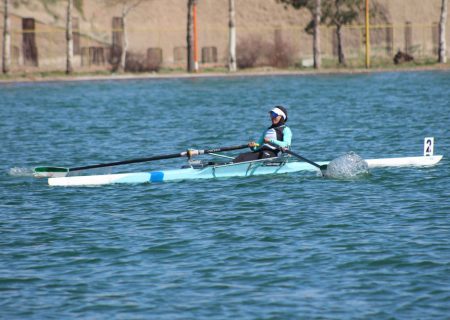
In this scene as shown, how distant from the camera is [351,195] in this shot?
16391mm

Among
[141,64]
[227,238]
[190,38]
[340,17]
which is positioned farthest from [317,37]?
[227,238]

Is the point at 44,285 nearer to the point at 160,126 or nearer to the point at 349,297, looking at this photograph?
the point at 349,297

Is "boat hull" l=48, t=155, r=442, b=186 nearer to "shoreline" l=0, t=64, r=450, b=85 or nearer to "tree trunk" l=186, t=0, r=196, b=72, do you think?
"shoreline" l=0, t=64, r=450, b=85

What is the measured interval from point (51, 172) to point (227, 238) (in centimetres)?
Result: 614

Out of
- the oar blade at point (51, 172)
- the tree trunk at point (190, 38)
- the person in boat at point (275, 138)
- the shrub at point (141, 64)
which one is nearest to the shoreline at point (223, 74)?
the tree trunk at point (190, 38)

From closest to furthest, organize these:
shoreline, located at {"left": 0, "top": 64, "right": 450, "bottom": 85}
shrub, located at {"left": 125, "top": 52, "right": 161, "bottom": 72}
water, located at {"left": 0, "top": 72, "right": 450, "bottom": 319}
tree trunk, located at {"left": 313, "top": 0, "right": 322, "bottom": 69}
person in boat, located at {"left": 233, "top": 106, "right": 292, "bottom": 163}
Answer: water, located at {"left": 0, "top": 72, "right": 450, "bottom": 319} < person in boat, located at {"left": 233, "top": 106, "right": 292, "bottom": 163} < shoreline, located at {"left": 0, "top": 64, "right": 450, "bottom": 85} < tree trunk, located at {"left": 313, "top": 0, "right": 322, "bottom": 69} < shrub, located at {"left": 125, "top": 52, "right": 161, "bottom": 72}

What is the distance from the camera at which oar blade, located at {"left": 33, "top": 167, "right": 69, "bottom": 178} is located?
18.4 metres

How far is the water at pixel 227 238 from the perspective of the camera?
34.4 feet

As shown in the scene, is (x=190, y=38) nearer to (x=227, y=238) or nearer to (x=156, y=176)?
(x=156, y=176)

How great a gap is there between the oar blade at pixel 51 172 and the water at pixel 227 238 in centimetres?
19

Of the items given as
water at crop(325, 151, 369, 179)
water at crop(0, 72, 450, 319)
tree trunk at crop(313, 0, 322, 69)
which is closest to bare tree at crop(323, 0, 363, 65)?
tree trunk at crop(313, 0, 322, 69)

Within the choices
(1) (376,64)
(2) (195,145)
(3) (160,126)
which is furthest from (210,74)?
(2) (195,145)

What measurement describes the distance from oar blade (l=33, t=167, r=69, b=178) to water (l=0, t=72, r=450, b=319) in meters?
0.19

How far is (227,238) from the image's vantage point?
13.4 m
